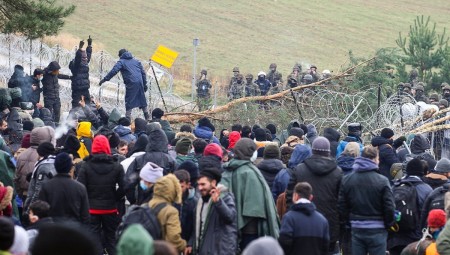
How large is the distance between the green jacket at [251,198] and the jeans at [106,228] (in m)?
1.78

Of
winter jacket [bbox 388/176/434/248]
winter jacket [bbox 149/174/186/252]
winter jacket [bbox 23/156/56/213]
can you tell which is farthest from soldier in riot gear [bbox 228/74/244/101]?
winter jacket [bbox 149/174/186/252]

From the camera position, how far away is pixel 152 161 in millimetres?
13422

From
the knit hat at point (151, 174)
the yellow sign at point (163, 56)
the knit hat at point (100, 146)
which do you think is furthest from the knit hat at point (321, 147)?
the yellow sign at point (163, 56)

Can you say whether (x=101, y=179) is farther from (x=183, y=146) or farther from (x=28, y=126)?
(x=28, y=126)

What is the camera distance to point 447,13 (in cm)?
7262

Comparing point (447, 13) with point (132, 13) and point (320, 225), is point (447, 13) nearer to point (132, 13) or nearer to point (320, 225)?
point (132, 13)

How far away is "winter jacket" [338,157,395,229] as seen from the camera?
12656 mm

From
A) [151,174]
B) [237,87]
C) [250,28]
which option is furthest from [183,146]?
[250,28]

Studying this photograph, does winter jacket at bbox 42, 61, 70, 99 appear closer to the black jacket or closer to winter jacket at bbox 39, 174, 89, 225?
the black jacket

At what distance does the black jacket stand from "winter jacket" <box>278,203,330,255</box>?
8.40ft

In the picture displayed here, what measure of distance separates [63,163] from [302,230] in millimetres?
2538

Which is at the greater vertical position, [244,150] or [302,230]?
[244,150]

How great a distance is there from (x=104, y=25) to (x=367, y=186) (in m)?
46.3

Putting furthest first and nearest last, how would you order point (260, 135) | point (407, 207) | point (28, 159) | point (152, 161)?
1. point (260, 135)
2. point (28, 159)
3. point (152, 161)
4. point (407, 207)
